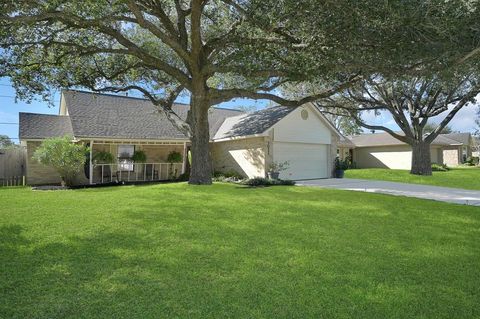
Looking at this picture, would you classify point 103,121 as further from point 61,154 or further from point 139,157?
point 61,154

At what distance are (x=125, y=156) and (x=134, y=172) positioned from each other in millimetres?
1071

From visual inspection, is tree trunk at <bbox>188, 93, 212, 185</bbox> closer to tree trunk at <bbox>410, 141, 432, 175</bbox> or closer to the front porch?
the front porch

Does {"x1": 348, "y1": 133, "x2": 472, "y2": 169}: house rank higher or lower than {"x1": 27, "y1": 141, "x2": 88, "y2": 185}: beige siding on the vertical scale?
higher

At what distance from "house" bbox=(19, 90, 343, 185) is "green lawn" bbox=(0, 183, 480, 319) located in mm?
9658

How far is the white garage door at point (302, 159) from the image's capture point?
61.6ft

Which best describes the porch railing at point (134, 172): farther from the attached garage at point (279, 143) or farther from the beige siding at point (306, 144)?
the beige siding at point (306, 144)

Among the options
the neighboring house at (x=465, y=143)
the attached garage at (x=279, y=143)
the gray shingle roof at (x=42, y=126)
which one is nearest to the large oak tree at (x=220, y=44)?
the gray shingle roof at (x=42, y=126)

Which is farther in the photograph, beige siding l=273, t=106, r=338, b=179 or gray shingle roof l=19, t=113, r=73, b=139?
beige siding l=273, t=106, r=338, b=179

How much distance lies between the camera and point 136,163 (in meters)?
18.9

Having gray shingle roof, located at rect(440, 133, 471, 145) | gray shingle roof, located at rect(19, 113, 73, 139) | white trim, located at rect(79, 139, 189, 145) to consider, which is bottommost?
white trim, located at rect(79, 139, 189, 145)

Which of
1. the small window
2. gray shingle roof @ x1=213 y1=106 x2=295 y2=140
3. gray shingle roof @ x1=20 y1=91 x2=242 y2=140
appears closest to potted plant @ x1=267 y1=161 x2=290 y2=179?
gray shingle roof @ x1=213 y1=106 x2=295 y2=140

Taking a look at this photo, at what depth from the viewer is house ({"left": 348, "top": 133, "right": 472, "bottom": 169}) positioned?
3428 cm

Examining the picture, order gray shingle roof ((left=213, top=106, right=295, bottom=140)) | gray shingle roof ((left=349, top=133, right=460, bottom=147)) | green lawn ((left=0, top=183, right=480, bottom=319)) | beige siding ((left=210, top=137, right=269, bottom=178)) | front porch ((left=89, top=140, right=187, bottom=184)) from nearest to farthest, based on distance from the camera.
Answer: green lawn ((left=0, top=183, right=480, bottom=319))
front porch ((left=89, top=140, right=187, bottom=184))
beige siding ((left=210, top=137, right=269, bottom=178))
gray shingle roof ((left=213, top=106, right=295, bottom=140))
gray shingle roof ((left=349, top=133, right=460, bottom=147))

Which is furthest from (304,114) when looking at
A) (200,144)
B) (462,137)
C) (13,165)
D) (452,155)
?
(462,137)
